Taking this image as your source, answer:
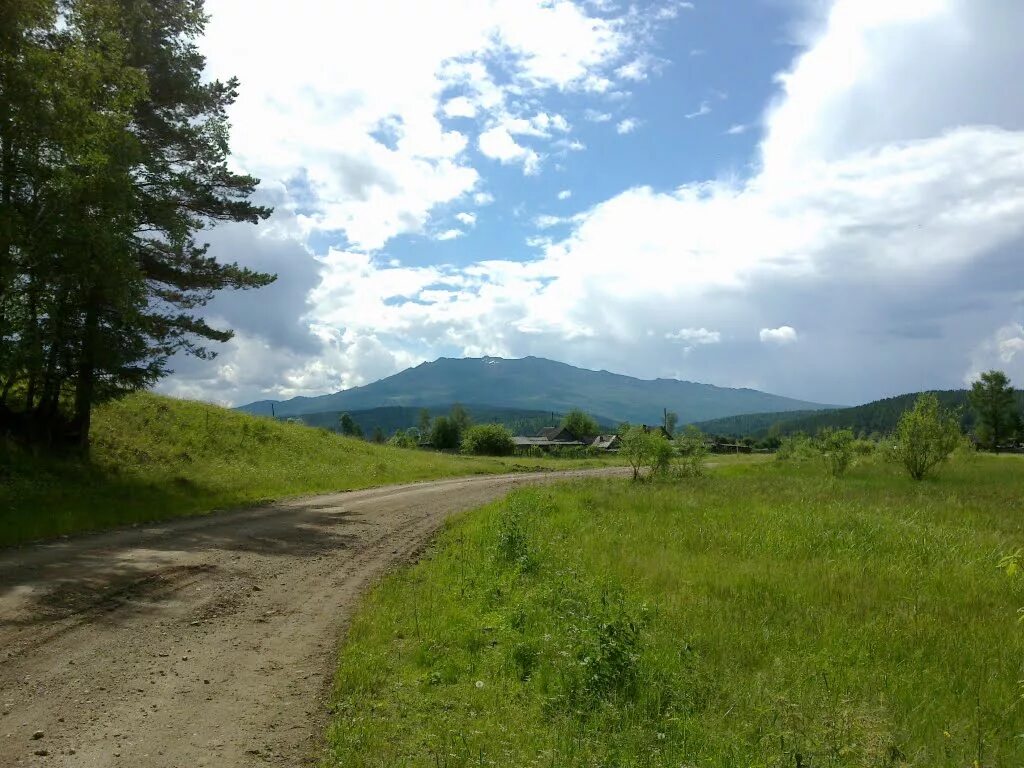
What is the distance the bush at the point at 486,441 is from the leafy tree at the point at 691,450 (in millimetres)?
41577

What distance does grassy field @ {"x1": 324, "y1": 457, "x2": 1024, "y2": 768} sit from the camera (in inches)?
218

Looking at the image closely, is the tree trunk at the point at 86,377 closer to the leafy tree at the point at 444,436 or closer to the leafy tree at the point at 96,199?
the leafy tree at the point at 96,199

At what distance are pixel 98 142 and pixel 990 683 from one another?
2075cm

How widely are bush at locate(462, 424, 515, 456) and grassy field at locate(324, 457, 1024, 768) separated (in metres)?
66.0

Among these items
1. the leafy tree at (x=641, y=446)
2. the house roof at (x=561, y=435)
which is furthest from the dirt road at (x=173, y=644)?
the house roof at (x=561, y=435)

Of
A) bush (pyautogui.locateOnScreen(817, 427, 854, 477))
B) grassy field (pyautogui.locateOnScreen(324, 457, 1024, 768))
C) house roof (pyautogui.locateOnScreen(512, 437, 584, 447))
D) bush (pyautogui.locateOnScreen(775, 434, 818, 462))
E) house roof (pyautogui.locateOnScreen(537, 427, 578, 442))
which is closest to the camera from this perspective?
grassy field (pyautogui.locateOnScreen(324, 457, 1024, 768))

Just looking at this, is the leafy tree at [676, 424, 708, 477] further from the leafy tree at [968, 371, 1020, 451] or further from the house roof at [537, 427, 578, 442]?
the house roof at [537, 427, 578, 442]

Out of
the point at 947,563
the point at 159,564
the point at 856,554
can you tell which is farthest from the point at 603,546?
the point at 159,564

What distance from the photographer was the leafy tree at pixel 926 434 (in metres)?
36.6

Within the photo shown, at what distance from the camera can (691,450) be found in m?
40.5

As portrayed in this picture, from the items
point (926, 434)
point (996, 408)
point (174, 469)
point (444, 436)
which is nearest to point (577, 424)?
point (444, 436)

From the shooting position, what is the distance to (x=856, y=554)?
14.0 metres

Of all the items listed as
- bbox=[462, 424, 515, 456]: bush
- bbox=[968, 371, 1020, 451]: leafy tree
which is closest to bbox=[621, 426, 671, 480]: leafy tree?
bbox=[462, 424, 515, 456]: bush

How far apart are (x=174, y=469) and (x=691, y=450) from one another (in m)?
29.0
